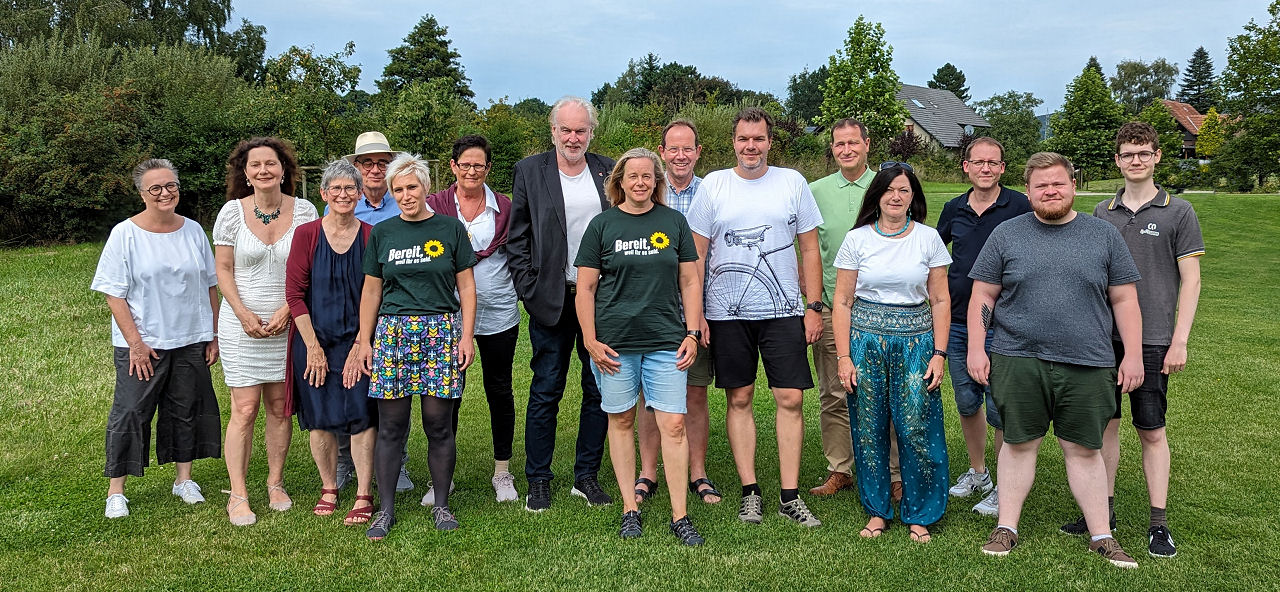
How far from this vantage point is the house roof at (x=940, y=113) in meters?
59.2

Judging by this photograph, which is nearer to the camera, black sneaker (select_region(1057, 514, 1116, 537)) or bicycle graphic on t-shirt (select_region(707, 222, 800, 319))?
black sneaker (select_region(1057, 514, 1116, 537))

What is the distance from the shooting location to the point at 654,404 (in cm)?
410

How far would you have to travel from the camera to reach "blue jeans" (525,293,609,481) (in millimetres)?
4652

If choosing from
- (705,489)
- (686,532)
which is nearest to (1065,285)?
(686,532)

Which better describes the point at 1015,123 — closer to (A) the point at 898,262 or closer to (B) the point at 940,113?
(B) the point at 940,113

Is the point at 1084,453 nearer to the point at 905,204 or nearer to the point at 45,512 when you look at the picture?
the point at 905,204

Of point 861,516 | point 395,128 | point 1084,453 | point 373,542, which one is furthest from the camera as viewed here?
point 395,128

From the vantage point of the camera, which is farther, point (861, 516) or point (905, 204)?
point (861, 516)

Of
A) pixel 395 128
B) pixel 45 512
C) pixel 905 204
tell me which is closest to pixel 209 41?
pixel 395 128

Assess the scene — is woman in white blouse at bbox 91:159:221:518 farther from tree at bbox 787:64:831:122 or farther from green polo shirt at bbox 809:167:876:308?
tree at bbox 787:64:831:122

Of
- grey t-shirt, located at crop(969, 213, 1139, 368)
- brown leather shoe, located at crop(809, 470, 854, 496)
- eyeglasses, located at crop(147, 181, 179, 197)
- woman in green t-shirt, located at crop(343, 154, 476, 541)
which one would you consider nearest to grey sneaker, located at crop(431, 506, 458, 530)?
woman in green t-shirt, located at crop(343, 154, 476, 541)

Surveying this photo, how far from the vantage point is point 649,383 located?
4.09 metres

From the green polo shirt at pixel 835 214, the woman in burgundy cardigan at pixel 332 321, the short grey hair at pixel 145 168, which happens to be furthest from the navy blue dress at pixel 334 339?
the green polo shirt at pixel 835 214

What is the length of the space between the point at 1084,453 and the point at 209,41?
3701 cm
